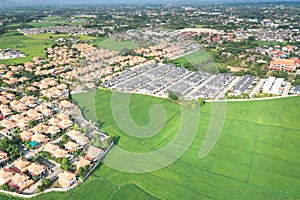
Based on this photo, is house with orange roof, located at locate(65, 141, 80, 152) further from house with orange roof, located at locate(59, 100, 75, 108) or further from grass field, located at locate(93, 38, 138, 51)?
grass field, located at locate(93, 38, 138, 51)

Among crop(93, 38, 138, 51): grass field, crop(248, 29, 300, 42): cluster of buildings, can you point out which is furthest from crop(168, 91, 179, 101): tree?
crop(248, 29, 300, 42): cluster of buildings

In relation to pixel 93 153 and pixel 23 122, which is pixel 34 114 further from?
pixel 93 153

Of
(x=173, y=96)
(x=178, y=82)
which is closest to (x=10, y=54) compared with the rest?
(x=178, y=82)

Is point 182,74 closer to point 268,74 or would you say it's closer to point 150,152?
point 268,74

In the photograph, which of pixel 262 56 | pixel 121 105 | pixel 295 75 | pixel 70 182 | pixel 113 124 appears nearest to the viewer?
pixel 70 182

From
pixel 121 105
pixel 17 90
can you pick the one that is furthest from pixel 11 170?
pixel 17 90

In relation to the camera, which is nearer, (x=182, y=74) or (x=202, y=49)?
(x=182, y=74)

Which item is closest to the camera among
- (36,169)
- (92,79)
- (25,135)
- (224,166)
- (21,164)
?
(36,169)
